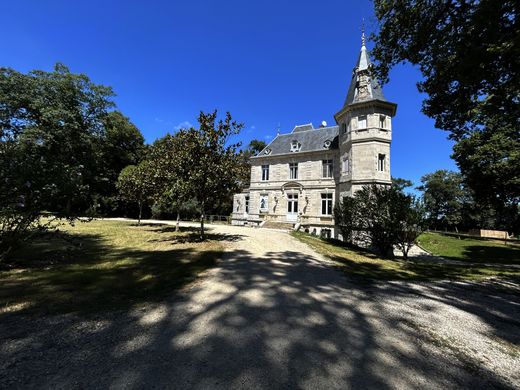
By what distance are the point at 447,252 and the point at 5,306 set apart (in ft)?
80.9

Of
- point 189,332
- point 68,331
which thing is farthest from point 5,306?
point 189,332

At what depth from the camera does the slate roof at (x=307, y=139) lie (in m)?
25.4

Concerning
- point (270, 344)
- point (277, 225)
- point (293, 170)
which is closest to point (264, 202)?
point (277, 225)

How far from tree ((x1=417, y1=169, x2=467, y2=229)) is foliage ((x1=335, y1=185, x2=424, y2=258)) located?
142ft

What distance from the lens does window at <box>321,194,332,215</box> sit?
926 inches

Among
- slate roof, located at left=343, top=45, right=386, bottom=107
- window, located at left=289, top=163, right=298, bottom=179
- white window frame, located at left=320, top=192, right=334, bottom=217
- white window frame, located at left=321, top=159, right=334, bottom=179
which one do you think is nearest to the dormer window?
window, located at left=289, top=163, right=298, bottom=179

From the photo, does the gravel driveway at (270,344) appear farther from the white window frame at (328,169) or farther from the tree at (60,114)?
the white window frame at (328,169)

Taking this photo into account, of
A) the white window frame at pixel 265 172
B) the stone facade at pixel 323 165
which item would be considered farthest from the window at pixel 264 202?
the white window frame at pixel 265 172

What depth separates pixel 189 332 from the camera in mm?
3008

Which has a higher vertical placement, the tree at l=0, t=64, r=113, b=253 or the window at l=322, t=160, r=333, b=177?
the tree at l=0, t=64, r=113, b=253

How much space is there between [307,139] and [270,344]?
26.4 metres

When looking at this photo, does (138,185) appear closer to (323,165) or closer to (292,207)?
(292,207)

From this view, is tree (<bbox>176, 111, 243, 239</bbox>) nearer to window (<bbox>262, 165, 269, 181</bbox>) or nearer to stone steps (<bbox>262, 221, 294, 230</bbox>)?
stone steps (<bbox>262, 221, 294, 230</bbox>)

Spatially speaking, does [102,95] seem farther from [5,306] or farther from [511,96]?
[511,96]
